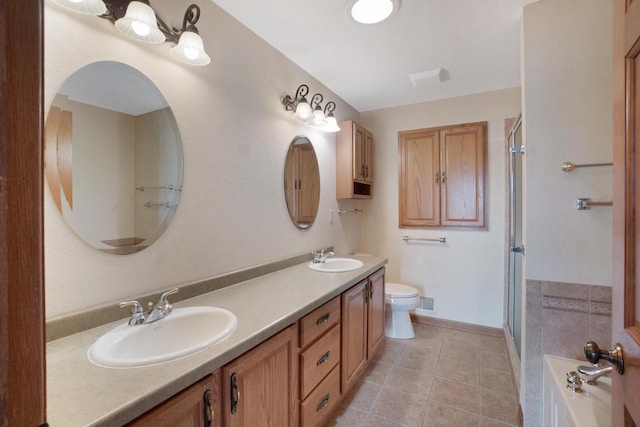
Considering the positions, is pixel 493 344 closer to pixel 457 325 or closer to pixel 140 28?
pixel 457 325

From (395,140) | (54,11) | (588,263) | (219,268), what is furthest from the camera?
(395,140)

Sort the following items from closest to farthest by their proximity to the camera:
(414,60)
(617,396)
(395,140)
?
(617,396), (414,60), (395,140)

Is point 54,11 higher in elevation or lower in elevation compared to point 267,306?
higher

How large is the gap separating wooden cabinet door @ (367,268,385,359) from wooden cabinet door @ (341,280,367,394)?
8 centimetres

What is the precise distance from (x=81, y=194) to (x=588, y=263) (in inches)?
89.3

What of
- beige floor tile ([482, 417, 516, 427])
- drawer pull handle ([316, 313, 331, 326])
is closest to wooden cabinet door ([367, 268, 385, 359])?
drawer pull handle ([316, 313, 331, 326])

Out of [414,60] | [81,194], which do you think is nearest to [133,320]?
[81,194]

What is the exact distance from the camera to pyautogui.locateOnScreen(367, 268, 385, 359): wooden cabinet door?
2.02 metres

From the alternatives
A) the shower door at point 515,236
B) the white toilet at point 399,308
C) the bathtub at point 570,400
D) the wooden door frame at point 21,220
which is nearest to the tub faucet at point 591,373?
the bathtub at point 570,400

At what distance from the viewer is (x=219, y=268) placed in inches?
59.1

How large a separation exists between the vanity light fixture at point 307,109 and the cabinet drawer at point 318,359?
149 centimetres

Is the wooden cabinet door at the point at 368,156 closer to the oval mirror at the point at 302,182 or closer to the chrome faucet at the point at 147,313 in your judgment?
the oval mirror at the point at 302,182

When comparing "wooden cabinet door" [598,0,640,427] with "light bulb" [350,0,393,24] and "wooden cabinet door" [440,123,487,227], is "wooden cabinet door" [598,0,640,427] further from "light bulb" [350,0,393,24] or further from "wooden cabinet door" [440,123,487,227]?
"wooden cabinet door" [440,123,487,227]

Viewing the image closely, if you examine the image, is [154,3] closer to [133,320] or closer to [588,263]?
[133,320]
